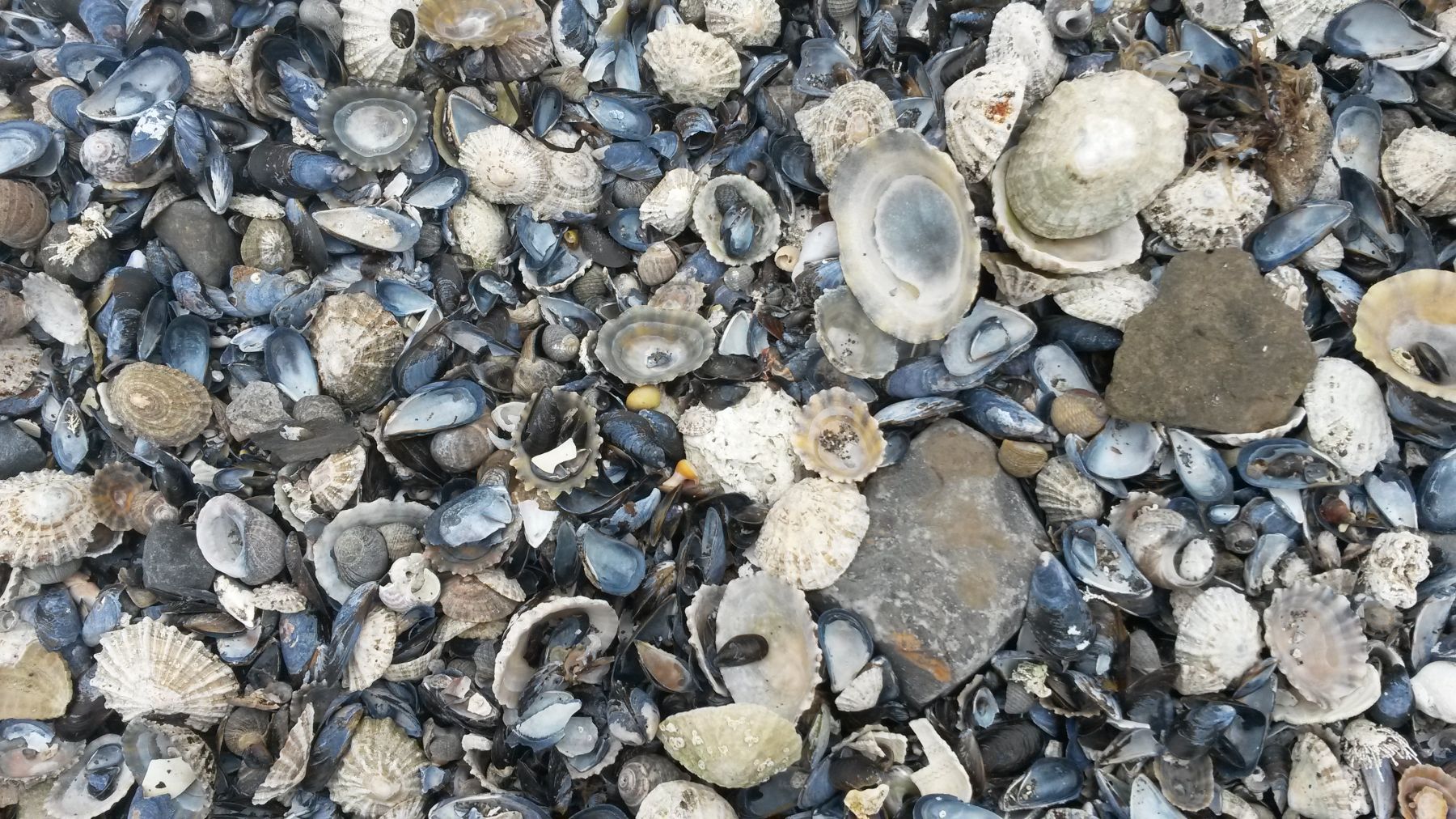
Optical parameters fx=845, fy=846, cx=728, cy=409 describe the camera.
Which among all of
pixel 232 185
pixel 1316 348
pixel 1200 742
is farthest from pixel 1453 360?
pixel 232 185

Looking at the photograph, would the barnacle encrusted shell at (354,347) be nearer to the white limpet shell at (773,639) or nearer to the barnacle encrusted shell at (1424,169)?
the white limpet shell at (773,639)

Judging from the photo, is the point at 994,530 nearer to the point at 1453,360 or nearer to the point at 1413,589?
the point at 1413,589

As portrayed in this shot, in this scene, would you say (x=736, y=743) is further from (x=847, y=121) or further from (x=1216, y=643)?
(x=847, y=121)

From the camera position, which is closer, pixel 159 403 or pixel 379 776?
pixel 379 776

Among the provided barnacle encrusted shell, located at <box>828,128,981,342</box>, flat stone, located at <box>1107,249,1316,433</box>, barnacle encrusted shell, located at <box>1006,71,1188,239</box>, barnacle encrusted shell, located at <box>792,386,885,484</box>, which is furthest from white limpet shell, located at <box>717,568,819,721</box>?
barnacle encrusted shell, located at <box>1006,71,1188,239</box>

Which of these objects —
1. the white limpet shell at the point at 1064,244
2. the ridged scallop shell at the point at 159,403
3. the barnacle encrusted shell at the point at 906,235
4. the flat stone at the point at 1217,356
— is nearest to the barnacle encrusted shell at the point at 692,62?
the barnacle encrusted shell at the point at 906,235

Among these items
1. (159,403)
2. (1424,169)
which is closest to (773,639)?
(159,403)

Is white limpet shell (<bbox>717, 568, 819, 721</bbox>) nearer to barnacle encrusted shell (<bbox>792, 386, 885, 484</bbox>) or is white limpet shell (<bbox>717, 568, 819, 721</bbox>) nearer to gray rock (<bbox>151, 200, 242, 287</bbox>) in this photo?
barnacle encrusted shell (<bbox>792, 386, 885, 484</bbox>)
